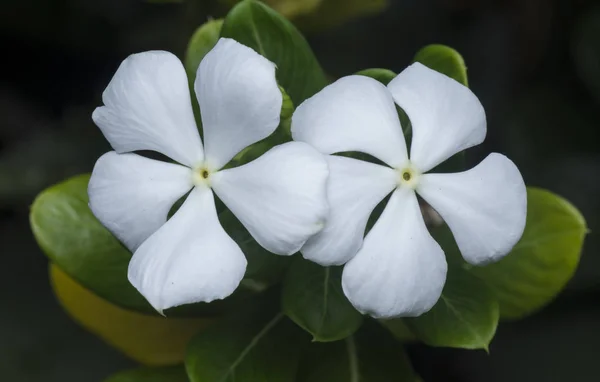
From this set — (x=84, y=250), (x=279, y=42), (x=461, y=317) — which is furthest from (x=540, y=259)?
(x=84, y=250)

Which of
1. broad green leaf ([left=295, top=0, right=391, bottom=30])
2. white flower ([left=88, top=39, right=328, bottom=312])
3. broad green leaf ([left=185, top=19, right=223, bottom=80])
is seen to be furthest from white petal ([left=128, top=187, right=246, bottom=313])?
broad green leaf ([left=295, top=0, right=391, bottom=30])

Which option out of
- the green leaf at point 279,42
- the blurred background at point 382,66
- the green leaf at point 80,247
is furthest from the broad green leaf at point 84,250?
the blurred background at point 382,66

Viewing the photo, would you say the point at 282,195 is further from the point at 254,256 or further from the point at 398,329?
the point at 398,329

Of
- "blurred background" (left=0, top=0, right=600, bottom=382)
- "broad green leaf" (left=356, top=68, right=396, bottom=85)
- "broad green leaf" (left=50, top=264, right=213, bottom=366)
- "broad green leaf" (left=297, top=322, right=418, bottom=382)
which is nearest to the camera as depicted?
"broad green leaf" (left=356, top=68, right=396, bottom=85)

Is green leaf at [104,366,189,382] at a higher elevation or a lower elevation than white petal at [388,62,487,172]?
lower

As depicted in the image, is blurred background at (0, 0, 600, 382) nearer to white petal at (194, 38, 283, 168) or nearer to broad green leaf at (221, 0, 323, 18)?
broad green leaf at (221, 0, 323, 18)

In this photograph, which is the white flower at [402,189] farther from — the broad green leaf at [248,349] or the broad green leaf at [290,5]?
the broad green leaf at [290,5]
